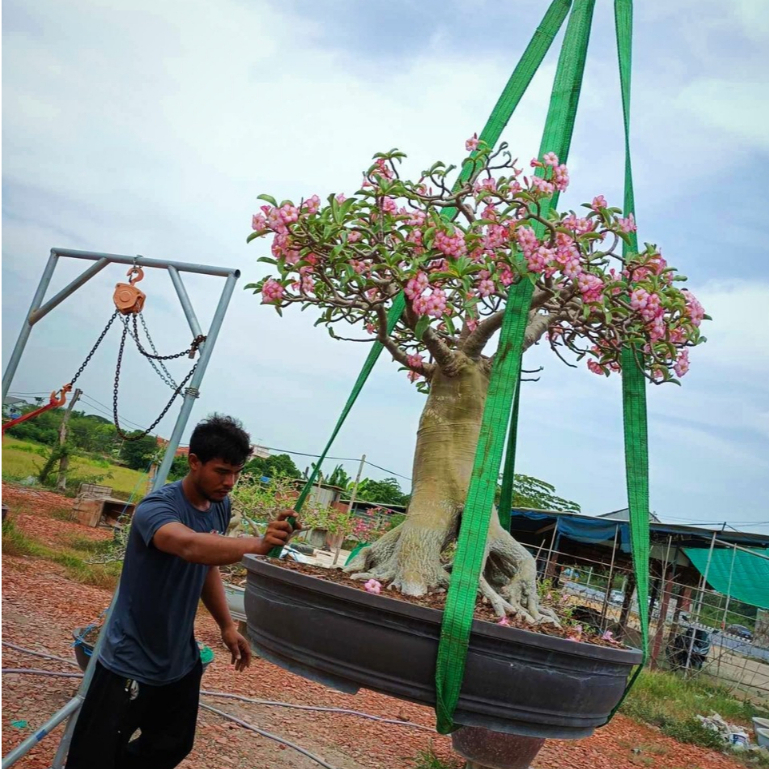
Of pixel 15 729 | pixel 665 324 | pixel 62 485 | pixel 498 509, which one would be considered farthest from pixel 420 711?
pixel 62 485

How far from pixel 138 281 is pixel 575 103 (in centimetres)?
214

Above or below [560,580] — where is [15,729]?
below

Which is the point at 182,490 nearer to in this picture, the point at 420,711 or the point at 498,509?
the point at 498,509

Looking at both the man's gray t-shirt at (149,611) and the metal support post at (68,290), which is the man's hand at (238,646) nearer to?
the man's gray t-shirt at (149,611)

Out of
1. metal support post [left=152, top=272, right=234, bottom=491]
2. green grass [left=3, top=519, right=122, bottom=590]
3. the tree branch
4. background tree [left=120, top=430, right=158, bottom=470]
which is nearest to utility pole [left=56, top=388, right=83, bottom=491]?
background tree [left=120, top=430, right=158, bottom=470]

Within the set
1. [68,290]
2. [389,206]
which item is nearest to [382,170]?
[389,206]

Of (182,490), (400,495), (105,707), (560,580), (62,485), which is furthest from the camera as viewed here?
(400,495)

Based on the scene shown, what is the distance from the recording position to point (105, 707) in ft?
5.65

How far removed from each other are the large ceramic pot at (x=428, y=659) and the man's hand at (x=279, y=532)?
0.08 meters

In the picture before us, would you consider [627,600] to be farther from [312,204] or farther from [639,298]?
[312,204]

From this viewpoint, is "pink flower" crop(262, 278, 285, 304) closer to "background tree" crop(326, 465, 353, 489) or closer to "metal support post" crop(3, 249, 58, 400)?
"metal support post" crop(3, 249, 58, 400)

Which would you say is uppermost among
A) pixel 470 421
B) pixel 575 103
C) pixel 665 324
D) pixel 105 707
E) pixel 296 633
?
pixel 575 103

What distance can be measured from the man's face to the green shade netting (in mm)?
7710

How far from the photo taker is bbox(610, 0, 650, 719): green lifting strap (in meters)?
1.75
